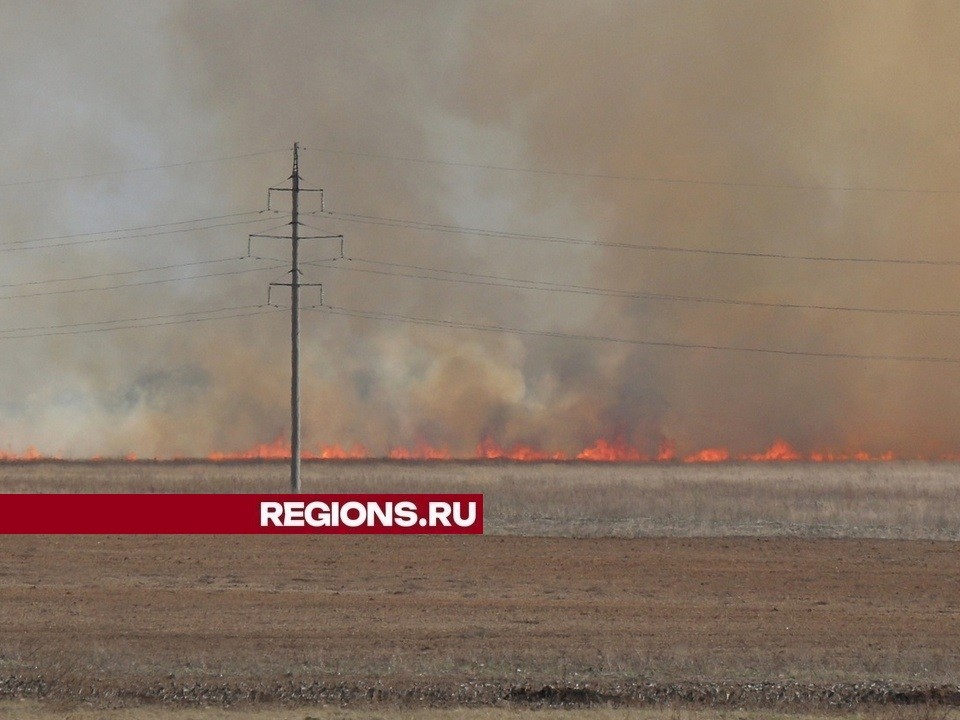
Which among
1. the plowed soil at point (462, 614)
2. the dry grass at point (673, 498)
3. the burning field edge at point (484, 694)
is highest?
the burning field edge at point (484, 694)

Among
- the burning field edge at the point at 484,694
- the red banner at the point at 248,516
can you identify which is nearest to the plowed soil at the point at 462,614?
the burning field edge at the point at 484,694

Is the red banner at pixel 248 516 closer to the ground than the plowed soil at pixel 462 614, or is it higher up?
closer to the ground

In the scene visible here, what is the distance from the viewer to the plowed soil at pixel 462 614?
539 inches

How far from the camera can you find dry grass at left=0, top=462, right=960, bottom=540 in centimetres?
2736

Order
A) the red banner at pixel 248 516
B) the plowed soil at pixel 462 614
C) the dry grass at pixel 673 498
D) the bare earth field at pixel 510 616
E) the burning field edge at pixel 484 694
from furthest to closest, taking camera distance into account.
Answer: the dry grass at pixel 673 498 < the red banner at pixel 248 516 < the plowed soil at pixel 462 614 < the bare earth field at pixel 510 616 < the burning field edge at pixel 484 694

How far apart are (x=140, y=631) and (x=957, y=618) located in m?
11.8

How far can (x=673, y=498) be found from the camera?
35969 mm

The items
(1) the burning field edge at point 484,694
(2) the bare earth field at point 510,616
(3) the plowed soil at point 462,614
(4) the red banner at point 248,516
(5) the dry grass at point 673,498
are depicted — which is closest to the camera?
(1) the burning field edge at point 484,694

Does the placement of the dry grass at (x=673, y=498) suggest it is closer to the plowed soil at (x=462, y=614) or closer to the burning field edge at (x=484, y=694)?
the plowed soil at (x=462, y=614)

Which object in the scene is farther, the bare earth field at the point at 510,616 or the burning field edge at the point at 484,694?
the bare earth field at the point at 510,616

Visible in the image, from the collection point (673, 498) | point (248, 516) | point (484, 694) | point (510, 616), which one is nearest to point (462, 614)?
point (510, 616)

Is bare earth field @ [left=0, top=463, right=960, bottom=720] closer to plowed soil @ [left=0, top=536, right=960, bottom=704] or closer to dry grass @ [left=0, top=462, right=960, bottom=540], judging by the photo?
plowed soil @ [left=0, top=536, right=960, bottom=704]

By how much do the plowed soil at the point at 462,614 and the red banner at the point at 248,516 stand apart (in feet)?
4.75

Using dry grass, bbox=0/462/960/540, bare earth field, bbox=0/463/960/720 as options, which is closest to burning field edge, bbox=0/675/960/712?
bare earth field, bbox=0/463/960/720
